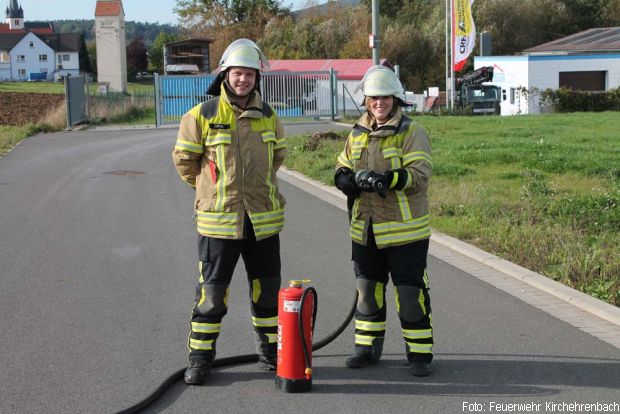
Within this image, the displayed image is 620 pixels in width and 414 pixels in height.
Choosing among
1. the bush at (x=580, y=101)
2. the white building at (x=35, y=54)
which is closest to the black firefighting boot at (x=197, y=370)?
the bush at (x=580, y=101)

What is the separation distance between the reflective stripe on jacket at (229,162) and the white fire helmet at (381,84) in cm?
66

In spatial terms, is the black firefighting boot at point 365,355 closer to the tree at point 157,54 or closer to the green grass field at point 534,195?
the green grass field at point 534,195

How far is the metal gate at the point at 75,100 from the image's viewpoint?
101ft

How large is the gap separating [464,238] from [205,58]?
58.1 metres

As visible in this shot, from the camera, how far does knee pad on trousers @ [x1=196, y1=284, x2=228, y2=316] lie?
5.63 m

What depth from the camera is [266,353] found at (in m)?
5.87

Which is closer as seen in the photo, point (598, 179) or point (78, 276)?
point (78, 276)

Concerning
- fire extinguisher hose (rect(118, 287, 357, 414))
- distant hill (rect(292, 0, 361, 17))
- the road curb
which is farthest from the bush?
distant hill (rect(292, 0, 361, 17))

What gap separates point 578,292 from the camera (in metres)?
7.69

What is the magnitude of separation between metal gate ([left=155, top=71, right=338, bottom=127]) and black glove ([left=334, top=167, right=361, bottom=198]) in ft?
90.9

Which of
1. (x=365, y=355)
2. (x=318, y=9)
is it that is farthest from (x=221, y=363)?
(x=318, y=9)

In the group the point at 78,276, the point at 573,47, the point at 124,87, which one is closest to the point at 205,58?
the point at 124,87

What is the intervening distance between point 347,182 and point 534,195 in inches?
296

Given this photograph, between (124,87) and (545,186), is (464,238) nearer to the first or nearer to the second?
(545,186)
